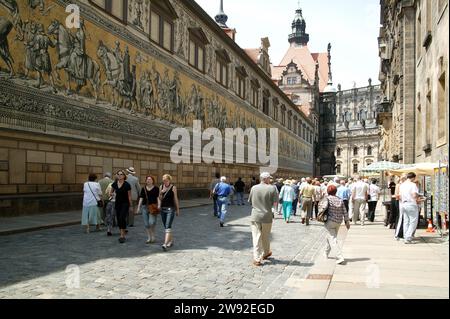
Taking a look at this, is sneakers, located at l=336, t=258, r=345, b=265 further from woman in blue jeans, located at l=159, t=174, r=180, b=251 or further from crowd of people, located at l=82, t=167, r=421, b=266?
woman in blue jeans, located at l=159, t=174, r=180, b=251

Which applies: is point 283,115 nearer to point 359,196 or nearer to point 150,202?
point 359,196

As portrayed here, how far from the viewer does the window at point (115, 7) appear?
1798 cm

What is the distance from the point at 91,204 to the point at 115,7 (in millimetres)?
10629

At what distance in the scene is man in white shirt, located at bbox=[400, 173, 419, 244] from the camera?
10594mm

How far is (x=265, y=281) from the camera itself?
671 centimetres

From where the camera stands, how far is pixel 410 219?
35.3ft

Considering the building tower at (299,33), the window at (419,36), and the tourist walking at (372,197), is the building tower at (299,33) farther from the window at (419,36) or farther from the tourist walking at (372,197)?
the tourist walking at (372,197)

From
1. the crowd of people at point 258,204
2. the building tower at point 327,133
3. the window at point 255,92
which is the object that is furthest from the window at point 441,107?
the building tower at point 327,133

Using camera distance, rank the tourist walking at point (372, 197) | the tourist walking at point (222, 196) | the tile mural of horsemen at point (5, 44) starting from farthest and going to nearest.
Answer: the tourist walking at point (372, 197)
the tourist walking at point (222, 196)
the tile mural of horsemen at point (5, 44)

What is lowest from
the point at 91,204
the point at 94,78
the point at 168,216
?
the point at 168,216

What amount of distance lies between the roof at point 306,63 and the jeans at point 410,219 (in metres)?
80.8

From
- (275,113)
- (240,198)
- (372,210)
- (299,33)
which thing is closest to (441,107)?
(372,210)

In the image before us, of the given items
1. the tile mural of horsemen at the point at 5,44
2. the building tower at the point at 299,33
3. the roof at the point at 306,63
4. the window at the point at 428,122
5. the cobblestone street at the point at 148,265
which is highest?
the building tower at the point at 299,33
